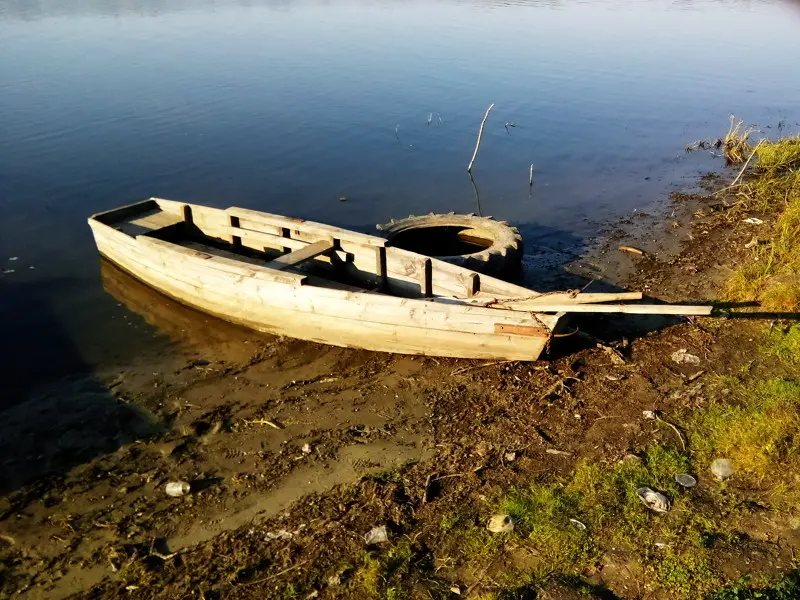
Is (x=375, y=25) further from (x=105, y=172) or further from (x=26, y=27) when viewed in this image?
(x=105, y=172)

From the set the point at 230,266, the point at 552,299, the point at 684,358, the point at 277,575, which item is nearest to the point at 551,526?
the point at 277,575

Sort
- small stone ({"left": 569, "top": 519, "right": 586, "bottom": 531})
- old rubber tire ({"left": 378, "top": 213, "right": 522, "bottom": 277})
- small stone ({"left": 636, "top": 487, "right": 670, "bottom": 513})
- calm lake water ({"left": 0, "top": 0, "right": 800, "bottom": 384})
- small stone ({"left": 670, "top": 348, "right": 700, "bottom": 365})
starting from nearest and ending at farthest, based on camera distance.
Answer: small stone ({"left": 569, "top": 519, "right": 586, "bottom": 531}) → small stone ({"left": 636, "top": 487, "right": 670, "bottom": 513}) → small stone ({"left": 670, "top": 348, "right": 700, "bottom": 365}) → old rubber tire ({"left": 378, "top": 213, "right": 522, "bottom": 277}) → calm lake water ({"left": 0, "top": 0, "right": 800, "bottom": 384})

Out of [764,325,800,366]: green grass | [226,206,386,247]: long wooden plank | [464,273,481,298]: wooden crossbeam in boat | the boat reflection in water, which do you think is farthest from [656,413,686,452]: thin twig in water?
the boat reflection in water

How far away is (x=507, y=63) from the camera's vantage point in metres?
24.7

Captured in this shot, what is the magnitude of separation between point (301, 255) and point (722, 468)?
5.46 meters

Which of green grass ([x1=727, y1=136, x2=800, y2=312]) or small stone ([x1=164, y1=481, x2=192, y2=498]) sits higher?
green grass ([x1=727, y1=136, x2=800, y2=312])

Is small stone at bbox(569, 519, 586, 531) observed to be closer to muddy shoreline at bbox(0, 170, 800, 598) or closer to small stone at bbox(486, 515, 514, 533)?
muddy shoreline at bbox(0, 170, 800, 598)

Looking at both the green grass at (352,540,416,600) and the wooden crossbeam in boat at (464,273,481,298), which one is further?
the wooden crossbeam in boat at (464,273,481,298)

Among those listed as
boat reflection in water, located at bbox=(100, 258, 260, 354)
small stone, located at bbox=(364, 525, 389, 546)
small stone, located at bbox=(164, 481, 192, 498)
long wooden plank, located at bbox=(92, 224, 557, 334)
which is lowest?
boat reflection in water, located at bbox=(100, 258, 260, 354)

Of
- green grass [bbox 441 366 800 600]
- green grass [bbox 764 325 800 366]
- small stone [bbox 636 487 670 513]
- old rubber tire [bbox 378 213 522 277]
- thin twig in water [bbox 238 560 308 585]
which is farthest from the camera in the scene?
old rubber tire [bbox 378 213 522 277]

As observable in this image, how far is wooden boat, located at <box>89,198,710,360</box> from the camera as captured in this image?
264 inches

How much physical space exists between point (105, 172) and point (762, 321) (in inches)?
539

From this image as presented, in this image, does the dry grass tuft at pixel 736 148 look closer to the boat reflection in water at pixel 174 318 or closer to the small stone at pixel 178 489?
the boat reflection in water at pixel 174 318

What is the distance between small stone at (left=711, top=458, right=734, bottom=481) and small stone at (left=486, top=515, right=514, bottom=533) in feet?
6.02
